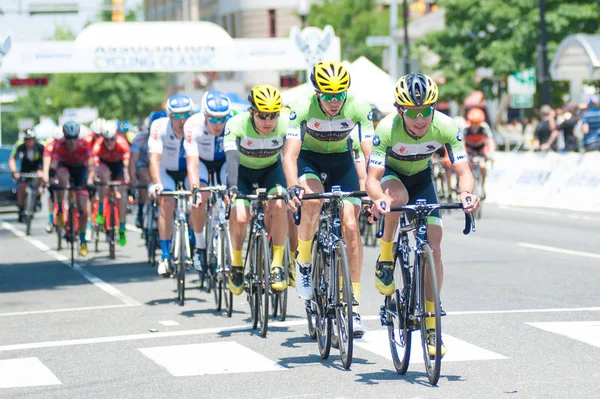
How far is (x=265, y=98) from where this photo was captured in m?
11.0

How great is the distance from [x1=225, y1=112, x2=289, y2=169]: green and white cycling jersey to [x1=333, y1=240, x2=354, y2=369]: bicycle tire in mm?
2377

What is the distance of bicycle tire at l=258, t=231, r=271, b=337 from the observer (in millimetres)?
10531

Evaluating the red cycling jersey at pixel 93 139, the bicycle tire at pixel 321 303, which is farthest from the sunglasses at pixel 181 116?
the red cycling jersey at pixel 93 139

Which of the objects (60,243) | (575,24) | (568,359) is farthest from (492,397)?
(575,24)

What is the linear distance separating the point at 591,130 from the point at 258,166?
56.5 ft

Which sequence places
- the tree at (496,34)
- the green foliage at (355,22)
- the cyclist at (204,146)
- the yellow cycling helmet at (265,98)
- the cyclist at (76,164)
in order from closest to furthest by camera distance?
the yellow cycling helmet at (265,98) → the cyclist at (204,146) → the cyclist at (76,164) → the tree at (496,34) → the green foliage at (355,22)

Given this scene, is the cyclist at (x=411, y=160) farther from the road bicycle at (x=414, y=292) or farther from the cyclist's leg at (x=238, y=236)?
the cyclist's leg at (x=238, y=236)

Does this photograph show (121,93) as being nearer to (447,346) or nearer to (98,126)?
(98,126)

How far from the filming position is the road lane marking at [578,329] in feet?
32.6

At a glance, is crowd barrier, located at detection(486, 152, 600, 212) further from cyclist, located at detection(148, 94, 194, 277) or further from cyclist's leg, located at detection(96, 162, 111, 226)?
cyclist, located at detection(148, 94, 194, 277)

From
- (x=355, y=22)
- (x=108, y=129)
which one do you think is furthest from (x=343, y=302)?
(x=355, y=22)

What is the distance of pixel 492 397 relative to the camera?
784 centimetres

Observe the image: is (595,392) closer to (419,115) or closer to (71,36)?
(419,115)

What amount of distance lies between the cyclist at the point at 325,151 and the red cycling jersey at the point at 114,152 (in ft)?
31.7
